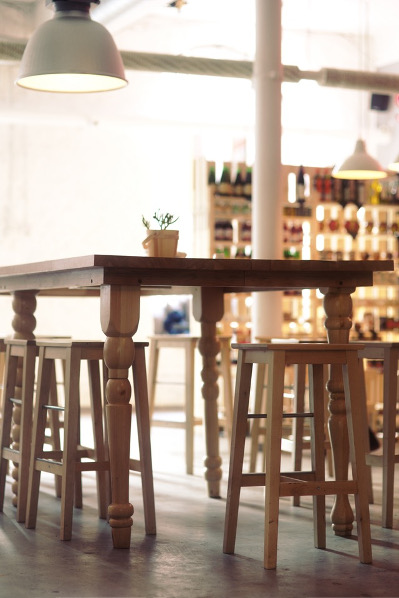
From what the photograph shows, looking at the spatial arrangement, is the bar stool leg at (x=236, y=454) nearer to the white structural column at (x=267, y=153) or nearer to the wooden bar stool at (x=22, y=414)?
the wooden bar stool at (x=22, y=414)

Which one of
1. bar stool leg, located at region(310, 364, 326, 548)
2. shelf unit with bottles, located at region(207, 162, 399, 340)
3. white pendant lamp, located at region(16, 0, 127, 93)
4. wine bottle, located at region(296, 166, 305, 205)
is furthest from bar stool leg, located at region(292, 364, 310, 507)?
wine bottle, located at region(296, 166, 305, 205)

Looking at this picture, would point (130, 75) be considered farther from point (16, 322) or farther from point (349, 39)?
point (16, 322)

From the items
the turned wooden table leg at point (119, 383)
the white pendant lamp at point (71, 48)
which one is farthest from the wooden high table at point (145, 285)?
the white pendant lamp at point (71, 48)

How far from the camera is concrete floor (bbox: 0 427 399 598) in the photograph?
2941mm

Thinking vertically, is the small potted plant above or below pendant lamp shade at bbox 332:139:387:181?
below

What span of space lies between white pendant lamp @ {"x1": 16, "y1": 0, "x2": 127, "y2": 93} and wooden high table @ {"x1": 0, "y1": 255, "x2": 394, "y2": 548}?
851mm

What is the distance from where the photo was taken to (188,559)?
3.36m

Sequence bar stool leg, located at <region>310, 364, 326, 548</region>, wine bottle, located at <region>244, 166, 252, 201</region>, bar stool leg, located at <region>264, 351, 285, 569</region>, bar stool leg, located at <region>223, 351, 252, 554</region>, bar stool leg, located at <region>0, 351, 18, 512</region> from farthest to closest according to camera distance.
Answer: wine bottle, located at <region>244, 166, 252, 201</region>
bar stool leg, located at <region>0, 351, 18, 512</region>
bar stool leg, located at <region>310, 364, 326, 548</region>
bar stool leg, located at <region>223, 351, 252, 554</region>
bar stool leg, located at <region>264, 351, 285, 569</region>

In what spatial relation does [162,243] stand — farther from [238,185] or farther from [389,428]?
[238,185]

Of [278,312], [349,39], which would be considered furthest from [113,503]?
[349,39]

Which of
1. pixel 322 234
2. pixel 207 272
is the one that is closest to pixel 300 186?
pixel 322 234

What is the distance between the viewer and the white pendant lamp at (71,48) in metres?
4.06

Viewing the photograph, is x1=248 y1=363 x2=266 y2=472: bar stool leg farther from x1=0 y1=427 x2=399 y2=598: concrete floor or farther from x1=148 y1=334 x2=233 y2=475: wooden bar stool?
x1=0 y1=427 x2=399 y2=598: concrete floor

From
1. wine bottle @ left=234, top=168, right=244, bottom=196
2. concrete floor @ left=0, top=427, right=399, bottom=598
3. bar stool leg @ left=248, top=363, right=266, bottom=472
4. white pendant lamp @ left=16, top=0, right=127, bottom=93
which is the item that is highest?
wine bottle @ left=234, top=168, right=244, bottom=196
